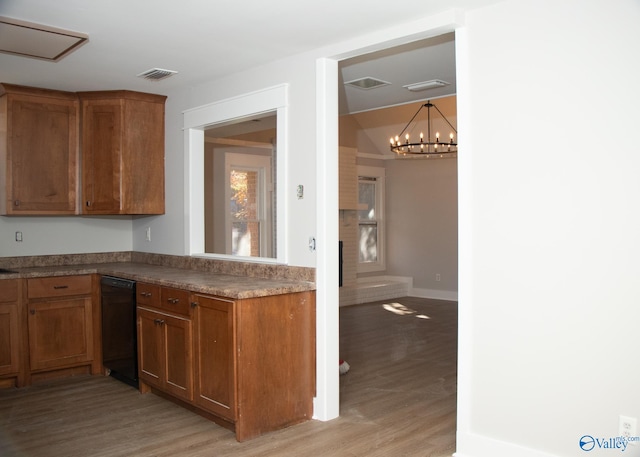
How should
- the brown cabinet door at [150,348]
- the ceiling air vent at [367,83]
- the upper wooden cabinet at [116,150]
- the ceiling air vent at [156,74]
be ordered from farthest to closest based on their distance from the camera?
the upper wooden cabinet at [116,150], the ceiling air vent at [367,83], the ceiling air vent at [156,74], the brown cabinet door at [150,348]

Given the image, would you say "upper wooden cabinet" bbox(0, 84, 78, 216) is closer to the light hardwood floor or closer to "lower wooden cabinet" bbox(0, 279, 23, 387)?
"lower wooden cabinet" bbox(0, 279, 23, 387)

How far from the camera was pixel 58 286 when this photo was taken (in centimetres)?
465

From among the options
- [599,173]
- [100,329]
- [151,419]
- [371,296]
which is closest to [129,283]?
[100,329]

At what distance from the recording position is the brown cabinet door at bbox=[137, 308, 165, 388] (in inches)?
160

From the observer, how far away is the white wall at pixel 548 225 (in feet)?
8.46

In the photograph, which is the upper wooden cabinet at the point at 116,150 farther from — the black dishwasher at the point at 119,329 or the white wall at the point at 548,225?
the white wall at the point at 548,225

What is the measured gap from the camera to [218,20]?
3.19m

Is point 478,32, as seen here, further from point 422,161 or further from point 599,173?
point 422,161

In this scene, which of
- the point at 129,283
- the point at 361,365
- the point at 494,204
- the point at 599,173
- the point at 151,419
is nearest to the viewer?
the point at 599,173

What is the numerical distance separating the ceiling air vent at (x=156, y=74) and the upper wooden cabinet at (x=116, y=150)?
1.75ft

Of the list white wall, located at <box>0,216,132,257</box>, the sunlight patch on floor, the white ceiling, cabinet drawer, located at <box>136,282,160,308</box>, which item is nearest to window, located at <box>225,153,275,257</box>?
the sunlight patch on floor

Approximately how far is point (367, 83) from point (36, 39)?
2.28 meters

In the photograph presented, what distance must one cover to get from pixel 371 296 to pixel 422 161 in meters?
2.31

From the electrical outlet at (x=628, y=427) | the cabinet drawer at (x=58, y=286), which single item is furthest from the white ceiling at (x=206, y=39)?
the electrical outlet at (x=628, y=427)
